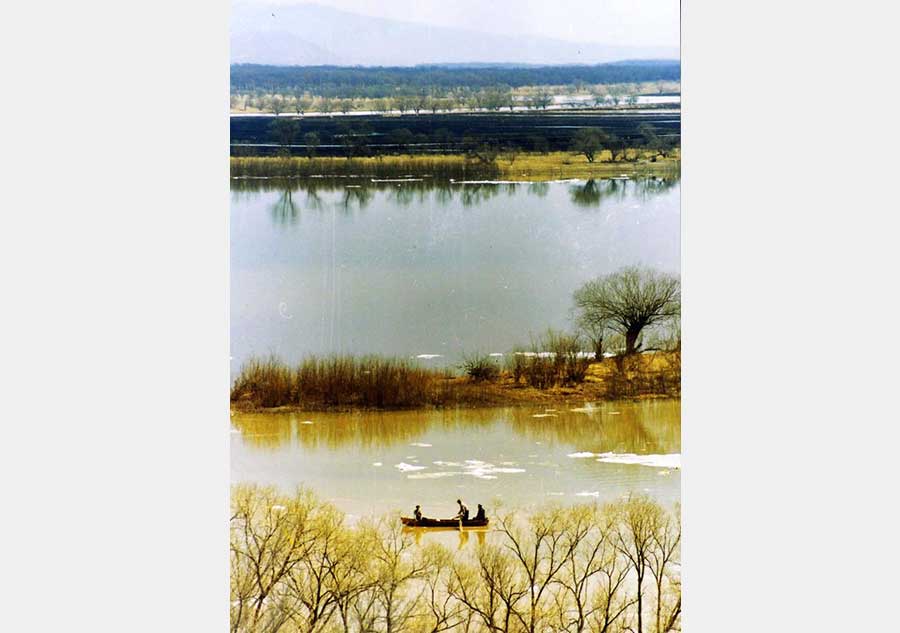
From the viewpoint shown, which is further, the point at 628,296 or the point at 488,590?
the point at 628,296

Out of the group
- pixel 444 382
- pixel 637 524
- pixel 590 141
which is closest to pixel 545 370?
pixel 444 382

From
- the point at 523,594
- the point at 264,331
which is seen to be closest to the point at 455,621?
the point at 523,594

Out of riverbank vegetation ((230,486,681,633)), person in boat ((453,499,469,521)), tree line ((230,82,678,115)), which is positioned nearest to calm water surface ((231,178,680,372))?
tree line ((230,82,678,115))

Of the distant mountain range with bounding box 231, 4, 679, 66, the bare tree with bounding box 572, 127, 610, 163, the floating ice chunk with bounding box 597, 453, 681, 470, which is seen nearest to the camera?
the floating ice chunk with bounding box 597, 453, 681, 470

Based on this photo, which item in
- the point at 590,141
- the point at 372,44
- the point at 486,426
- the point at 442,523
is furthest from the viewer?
the point at 590,141

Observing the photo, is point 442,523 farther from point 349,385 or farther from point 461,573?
point 349,385

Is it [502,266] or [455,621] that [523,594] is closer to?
[455,621]

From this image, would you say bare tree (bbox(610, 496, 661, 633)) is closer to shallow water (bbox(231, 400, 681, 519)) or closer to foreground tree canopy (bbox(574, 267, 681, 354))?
shallow water (bbox(231, 400, 681, 519))

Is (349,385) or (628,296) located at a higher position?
(628,296)
